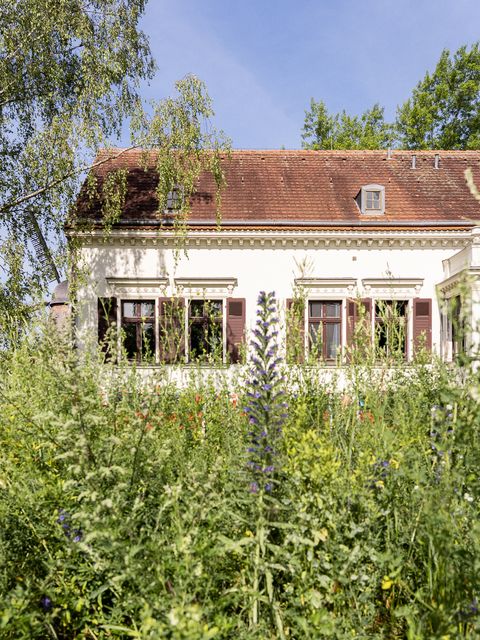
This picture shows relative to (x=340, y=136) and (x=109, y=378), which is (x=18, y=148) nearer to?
(x=109, y=378)

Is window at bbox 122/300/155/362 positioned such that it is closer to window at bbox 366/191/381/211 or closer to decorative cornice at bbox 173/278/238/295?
decorative cornice at bbox 173/278/238/295

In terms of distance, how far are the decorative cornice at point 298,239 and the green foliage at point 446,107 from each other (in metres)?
15.6

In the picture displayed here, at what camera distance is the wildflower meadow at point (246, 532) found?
1.83 meters

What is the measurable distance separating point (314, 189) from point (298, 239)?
2648 millimetres

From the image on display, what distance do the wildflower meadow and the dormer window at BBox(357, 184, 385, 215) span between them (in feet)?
42.3

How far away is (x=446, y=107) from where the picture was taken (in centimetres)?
2706

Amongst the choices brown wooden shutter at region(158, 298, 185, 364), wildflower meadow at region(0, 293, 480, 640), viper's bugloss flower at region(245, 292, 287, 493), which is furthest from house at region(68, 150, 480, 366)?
viper's bugloss flower at region(245, 292, 287, 493)

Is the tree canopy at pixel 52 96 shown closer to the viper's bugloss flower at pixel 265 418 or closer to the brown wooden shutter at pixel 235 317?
the brown wooden shutter at pixel 235 317

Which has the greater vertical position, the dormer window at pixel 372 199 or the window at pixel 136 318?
the dormer window at pixel 372 199

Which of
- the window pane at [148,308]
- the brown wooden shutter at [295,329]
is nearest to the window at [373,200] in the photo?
the window pane at [148,308]

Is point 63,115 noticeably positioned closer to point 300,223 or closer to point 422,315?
point 300,223

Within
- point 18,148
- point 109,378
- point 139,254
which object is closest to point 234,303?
point 139,254

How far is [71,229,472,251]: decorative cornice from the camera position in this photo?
1382 centimetres

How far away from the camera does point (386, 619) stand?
2414mm
